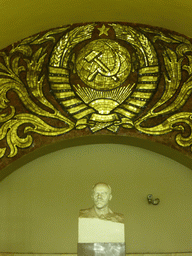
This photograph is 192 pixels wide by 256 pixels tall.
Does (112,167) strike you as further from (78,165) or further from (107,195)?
(107,195)

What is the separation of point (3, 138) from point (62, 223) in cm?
134

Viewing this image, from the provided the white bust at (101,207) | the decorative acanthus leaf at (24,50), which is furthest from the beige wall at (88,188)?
the white bust at (101,207)

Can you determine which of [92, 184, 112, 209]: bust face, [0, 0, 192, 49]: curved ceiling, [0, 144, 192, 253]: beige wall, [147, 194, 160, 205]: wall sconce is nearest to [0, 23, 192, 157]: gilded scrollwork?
[0, 0, 192, 49]: curved ceiling

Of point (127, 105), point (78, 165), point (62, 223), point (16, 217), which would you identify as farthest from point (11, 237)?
point (127, 105)

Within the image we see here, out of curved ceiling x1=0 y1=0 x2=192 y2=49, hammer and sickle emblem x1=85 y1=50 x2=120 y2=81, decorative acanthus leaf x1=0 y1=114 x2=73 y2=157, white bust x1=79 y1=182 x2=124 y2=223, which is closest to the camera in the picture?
white bust x1=79 y1=182 x2=124 y2=223

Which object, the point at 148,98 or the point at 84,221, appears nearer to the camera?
the point at 84,221

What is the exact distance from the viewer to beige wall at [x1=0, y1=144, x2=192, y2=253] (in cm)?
579

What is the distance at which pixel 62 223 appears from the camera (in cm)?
585

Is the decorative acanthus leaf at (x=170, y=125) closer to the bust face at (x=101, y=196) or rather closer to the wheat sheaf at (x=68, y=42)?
the wheat sheaf at (x=68, y=42)

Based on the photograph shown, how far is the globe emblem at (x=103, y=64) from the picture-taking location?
235 inches

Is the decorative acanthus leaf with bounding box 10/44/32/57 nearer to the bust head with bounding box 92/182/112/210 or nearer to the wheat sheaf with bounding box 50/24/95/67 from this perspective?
the wheat sheaf with bounding box 50/24/95/67

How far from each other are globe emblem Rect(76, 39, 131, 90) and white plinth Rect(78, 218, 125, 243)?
2.23 metres

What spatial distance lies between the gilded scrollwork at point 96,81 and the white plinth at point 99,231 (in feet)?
5.67

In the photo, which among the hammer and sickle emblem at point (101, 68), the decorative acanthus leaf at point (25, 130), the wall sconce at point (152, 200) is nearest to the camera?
the decorative acanthus leaf at point (25, 130)
